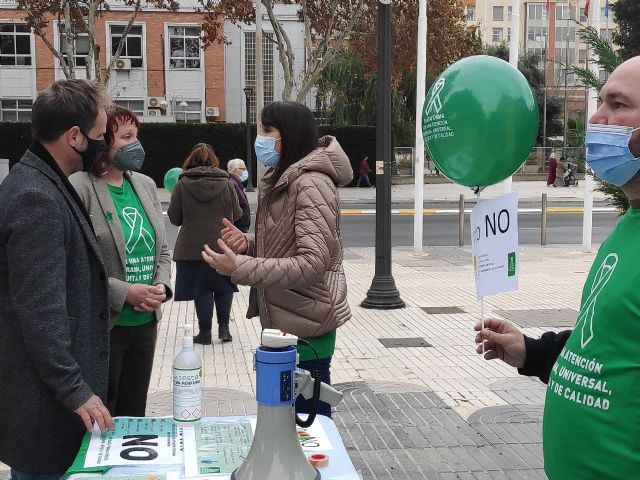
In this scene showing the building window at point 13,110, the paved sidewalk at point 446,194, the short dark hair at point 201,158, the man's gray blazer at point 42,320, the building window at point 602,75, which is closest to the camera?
the man's gray blazer at point 42,320

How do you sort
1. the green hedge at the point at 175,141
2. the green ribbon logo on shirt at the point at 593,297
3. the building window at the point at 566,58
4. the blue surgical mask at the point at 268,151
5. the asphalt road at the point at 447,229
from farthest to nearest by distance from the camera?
the green hedge at the point at 175,141
the asphalt road at the point at 447,229
the building window at the point at 566,58
the blue surgical mask at the point at 268,151
the green ribbon logo on shirt at the point at 593,297

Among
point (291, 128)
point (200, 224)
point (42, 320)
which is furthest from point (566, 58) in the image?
point (42, 320)

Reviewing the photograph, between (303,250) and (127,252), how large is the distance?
900 mm

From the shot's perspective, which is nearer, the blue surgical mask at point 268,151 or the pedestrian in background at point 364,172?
the blue surgical mask at point 268,151

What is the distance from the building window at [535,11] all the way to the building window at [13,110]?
234ft

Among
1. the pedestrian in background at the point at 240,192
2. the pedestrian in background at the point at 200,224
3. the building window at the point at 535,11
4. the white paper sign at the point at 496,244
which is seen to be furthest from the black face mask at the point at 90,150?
the building window at the point at 535,11

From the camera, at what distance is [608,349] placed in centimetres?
187

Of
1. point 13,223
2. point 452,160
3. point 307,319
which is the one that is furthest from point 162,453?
point 452,160

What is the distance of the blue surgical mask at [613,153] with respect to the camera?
204 centimetres

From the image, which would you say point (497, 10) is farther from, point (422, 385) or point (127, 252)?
point (127, 252)

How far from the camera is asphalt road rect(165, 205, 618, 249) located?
1745 cm

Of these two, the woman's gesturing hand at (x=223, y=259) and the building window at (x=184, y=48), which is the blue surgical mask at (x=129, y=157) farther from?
the building window at (x=184, y=48)

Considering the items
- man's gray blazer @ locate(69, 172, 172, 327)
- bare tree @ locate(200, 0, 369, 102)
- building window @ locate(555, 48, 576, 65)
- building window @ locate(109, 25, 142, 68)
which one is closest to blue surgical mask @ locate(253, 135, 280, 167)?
man's gray blazer @ locate(69, 172, 172, 327)

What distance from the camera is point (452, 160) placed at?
3725mm
